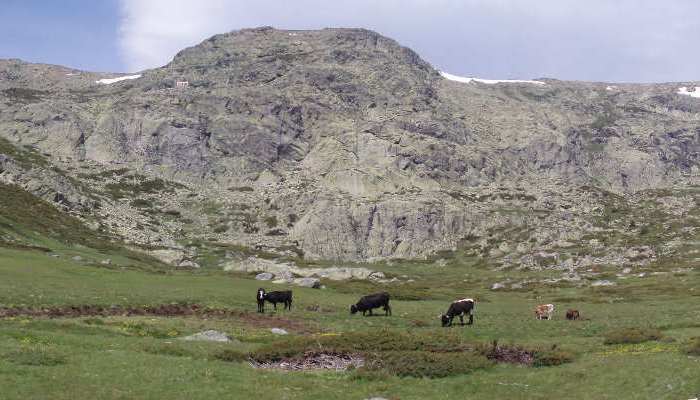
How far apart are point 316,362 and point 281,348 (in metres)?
2.19

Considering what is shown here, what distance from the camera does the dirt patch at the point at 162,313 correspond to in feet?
145

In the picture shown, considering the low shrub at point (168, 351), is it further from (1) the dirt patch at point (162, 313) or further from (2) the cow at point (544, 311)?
(2) the cow at point (544, 311)

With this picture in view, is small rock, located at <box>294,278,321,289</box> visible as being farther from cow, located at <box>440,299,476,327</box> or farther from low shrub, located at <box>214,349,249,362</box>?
low shrub, located at <box>214,349,249,362</box>

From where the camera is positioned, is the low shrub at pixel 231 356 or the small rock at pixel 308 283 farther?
the small rock at pixel 308 283

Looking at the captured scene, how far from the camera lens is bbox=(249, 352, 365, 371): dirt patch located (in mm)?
32344

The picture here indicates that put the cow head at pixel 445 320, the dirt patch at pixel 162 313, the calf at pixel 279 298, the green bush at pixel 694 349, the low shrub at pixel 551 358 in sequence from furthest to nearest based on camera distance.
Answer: the calf at pixel 279 298, the cow head at pixel 445 320, the dirt patch at pixel 162 313, the low shrub at pixel 551 358, the green bush at pixel 694 349

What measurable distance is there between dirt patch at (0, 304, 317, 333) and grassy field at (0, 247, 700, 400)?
1.54ft

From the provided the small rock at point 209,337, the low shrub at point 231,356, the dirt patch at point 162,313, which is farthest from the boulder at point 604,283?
the low shrub at point 231,356

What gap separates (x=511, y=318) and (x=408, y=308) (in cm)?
1263

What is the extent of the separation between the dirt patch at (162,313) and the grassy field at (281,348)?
47cm

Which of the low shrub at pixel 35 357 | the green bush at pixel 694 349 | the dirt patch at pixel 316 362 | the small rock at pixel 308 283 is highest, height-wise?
the green bush at pixel 694 349

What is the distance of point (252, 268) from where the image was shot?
132 m

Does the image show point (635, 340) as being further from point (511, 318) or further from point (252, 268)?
point (252, 268)

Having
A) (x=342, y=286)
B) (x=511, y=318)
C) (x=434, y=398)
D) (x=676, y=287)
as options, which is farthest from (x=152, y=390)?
(x=676, y=287)
